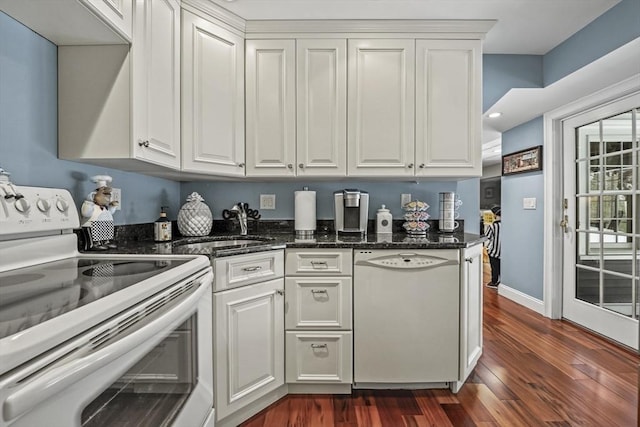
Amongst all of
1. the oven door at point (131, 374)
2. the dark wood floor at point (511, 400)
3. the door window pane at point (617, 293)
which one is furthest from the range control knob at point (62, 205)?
the door window pane at point (617, 293)

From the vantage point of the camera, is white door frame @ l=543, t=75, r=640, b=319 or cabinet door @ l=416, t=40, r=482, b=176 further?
white door frame @ l=543, t=75, r=640, b=319

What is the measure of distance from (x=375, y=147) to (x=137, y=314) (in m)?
1.78

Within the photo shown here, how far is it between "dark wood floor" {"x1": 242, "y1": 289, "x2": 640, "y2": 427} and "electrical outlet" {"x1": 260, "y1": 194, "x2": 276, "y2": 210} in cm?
128

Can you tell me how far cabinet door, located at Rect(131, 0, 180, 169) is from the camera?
1.54m

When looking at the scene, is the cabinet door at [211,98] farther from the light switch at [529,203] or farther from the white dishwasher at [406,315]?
the light switch at [529,203]

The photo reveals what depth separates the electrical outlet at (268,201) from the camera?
Answer: 103 inches

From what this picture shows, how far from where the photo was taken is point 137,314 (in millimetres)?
818

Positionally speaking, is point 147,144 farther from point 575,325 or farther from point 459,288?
point 575,325

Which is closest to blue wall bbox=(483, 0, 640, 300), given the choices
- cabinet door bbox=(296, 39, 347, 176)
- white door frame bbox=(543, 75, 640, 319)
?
white door frame bbox=(543, 75, 640, 319)

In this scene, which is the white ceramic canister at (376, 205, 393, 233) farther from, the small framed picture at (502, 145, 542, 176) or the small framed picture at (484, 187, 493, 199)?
the small framed picture at (484, 187, 493, 199)

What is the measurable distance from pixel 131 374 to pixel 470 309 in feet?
6.19

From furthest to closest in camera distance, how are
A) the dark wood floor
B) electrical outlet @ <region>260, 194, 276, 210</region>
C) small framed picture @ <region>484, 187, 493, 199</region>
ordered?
1. small framed picture @ <region>484, 187, 493, 199</region>
2. electrical outlet @ <region>260, 194, 276, 210</region>
3. the dark wood floor

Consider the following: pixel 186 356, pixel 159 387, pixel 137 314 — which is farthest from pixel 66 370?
pixel 186 356

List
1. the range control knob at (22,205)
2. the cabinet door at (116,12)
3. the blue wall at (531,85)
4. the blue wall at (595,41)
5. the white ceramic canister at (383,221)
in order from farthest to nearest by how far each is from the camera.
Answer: the white ceramic canister at (383,221), the blue wall at (531,85), the blue wall at (595,41), the cabinet door at (116,12), the range control knob at (22,205)
